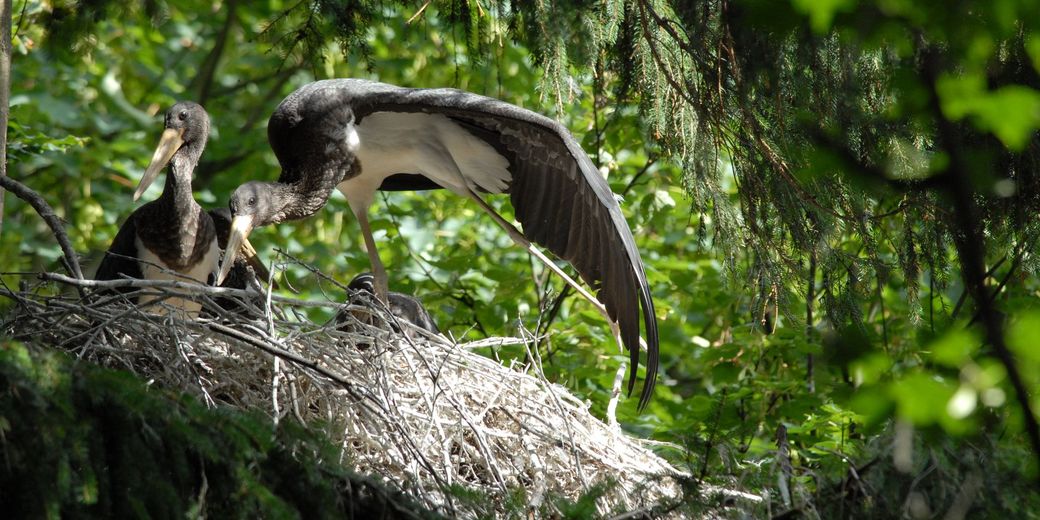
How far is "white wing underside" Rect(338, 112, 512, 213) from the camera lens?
168 inches

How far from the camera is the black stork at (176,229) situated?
14.0 ft

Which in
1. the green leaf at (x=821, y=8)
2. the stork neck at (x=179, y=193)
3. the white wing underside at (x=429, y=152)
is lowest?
the green leaf at (x=821, y=8)

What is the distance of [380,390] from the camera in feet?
9.66

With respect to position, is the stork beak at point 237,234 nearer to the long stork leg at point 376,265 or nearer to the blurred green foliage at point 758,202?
the blurred green foliage at point 758,202

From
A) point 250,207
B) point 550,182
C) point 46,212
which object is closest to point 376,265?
point 250,207

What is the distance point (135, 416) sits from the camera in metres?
1.75

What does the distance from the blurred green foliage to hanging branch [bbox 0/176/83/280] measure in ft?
1.20

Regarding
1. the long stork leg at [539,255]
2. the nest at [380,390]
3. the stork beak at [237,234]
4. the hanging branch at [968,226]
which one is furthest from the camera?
the long stork leg at [539,255]

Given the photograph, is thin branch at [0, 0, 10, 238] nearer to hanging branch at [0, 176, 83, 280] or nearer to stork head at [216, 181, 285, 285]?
hanging branch at [0, 176, 83, 280]

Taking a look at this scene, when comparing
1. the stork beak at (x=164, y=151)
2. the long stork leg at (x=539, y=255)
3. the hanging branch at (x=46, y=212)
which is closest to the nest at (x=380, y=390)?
the hanging branch at (x=46, y=212)

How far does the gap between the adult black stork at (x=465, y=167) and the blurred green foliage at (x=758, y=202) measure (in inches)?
7.3

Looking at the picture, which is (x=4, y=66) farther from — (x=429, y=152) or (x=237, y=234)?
(x=429, y=152)

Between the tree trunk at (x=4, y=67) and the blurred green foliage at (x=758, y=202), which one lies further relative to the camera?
the tree trunk at (x=4, y=67)

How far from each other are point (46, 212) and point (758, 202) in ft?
6.54
